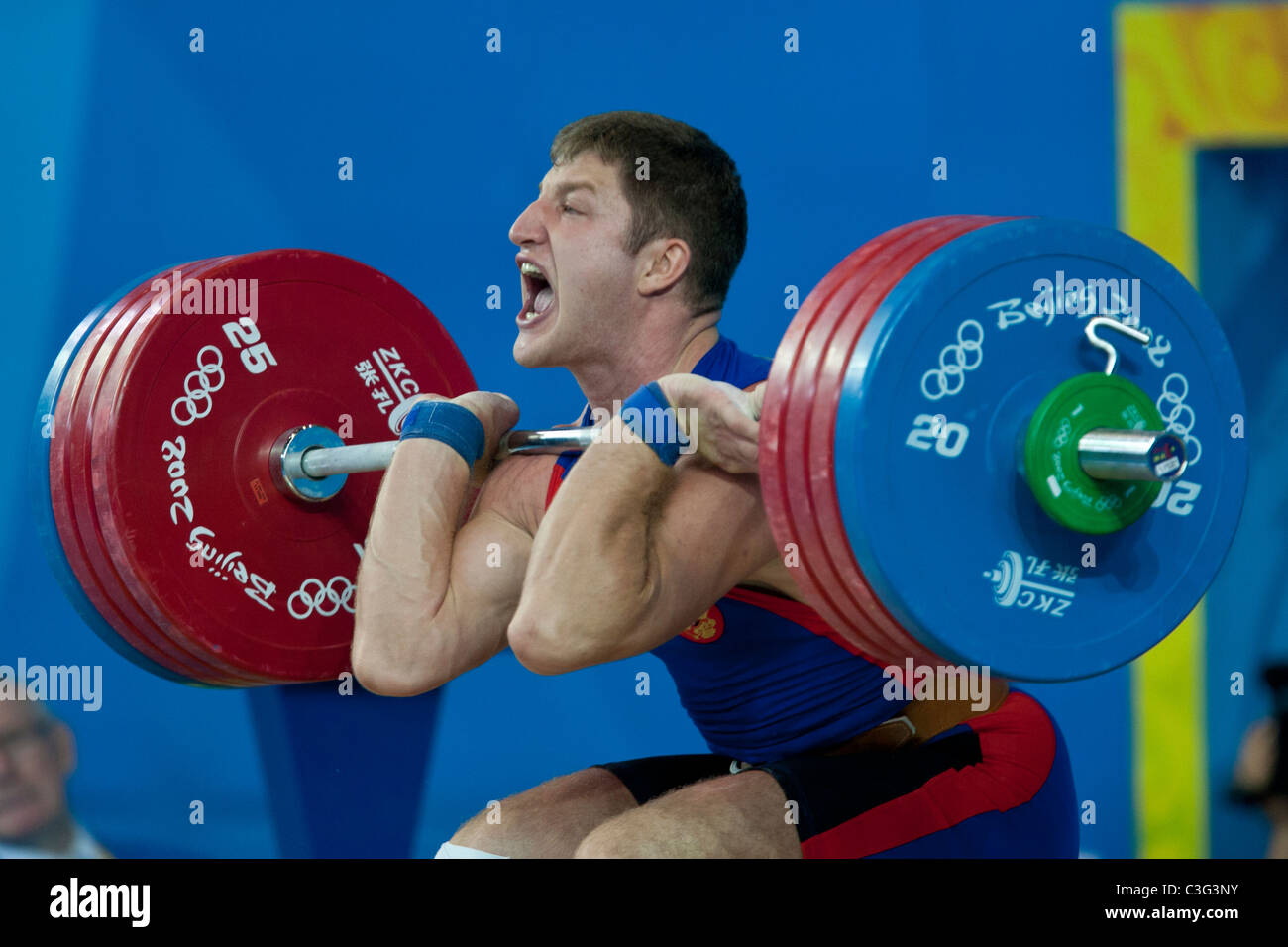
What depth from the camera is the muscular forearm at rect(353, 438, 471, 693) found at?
1.90m

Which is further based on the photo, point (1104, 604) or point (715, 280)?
point (715, 280)

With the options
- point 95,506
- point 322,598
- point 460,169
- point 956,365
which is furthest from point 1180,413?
point 460,169

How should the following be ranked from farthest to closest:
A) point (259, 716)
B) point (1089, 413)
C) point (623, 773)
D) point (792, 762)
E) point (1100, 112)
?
point (1100, 112) → point (259, 716) → point (623, 773) → point (792, 762) → point (1089, 413)

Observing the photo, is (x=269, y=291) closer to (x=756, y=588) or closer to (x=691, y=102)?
(x=756, y=588)

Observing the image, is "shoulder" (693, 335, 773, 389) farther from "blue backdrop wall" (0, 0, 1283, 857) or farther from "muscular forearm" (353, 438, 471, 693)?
"blue backdrop wall" (0, 0, 1283, 857)

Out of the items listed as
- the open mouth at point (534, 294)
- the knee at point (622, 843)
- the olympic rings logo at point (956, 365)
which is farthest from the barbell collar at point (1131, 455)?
the open mouth at point (534, 294)

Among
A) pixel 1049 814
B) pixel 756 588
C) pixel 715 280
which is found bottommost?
pixel 1049 814

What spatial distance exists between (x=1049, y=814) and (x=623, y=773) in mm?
629

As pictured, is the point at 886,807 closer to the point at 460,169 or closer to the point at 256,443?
the point at 256,443

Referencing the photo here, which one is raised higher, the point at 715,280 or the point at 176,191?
the point at 176,191

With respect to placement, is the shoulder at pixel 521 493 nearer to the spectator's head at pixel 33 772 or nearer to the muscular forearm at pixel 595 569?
the muscular forearm at pixel 595 569

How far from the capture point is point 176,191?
135 inches

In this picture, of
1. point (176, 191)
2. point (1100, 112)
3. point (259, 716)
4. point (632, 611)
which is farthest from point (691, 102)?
point (632, 611)

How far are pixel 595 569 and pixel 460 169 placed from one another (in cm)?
199
